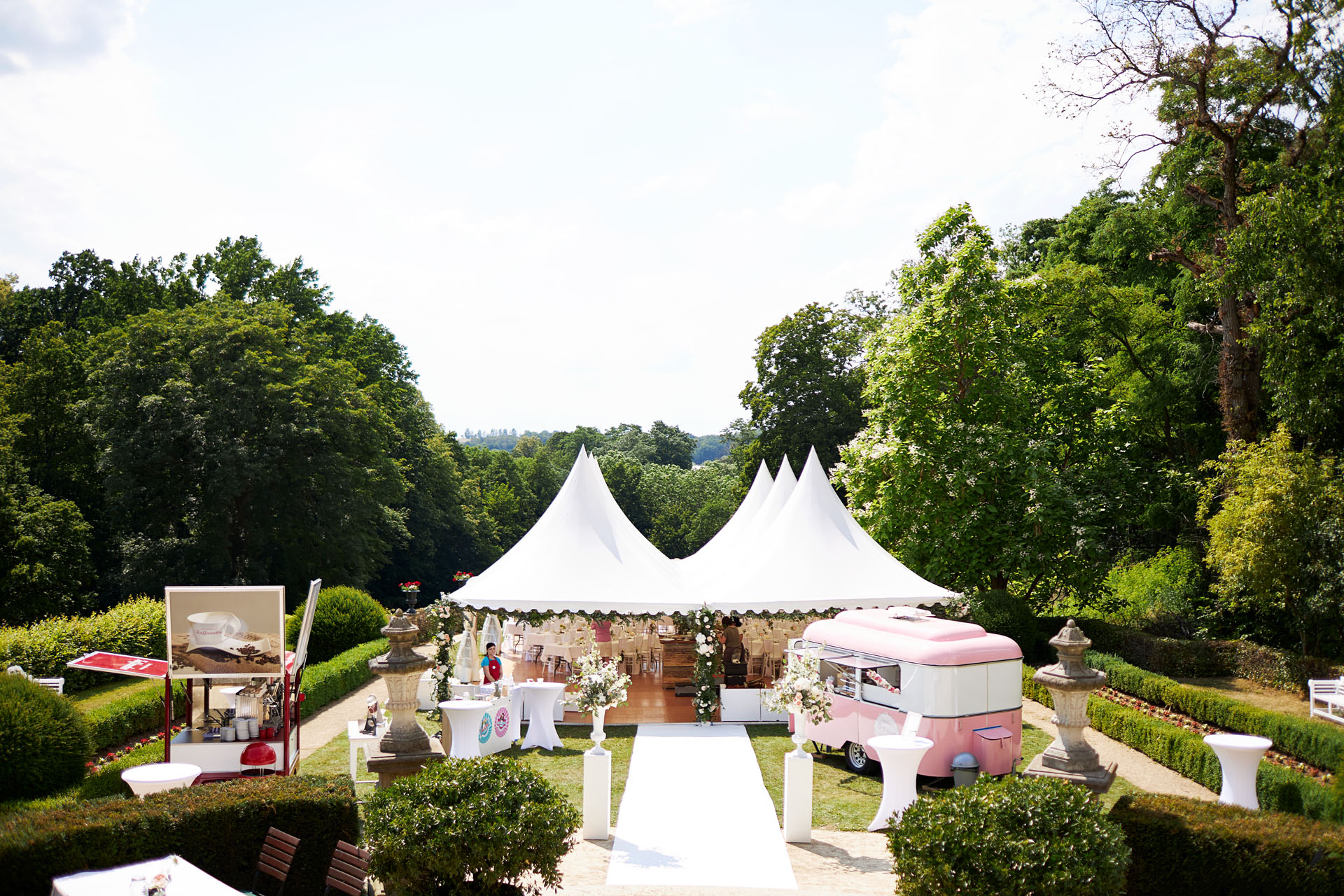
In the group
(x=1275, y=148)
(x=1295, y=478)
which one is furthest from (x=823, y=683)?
(x=1275, y=148)

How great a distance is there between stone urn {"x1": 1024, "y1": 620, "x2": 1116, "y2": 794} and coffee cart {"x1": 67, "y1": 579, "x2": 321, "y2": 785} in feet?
27.2

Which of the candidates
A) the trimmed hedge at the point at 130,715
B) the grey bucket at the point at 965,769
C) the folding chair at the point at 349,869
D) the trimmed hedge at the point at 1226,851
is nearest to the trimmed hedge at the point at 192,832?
the folding chair at the point at 349,869

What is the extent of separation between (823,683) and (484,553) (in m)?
41.0

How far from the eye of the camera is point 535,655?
19.8 metres

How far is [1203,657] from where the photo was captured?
19672 mm

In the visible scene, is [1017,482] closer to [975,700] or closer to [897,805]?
[975,700]

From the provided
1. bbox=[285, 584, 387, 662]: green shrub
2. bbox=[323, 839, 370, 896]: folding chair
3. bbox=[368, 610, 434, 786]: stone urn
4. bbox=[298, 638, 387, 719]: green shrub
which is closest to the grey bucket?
bbox=[368, 610, 434, 786]: stone urn

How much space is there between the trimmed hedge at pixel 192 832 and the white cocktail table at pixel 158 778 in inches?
35.8

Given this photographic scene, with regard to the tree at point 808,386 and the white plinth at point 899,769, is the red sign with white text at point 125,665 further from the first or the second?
the tree at point 808,386

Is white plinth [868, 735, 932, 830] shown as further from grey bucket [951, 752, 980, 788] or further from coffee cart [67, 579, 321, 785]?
coffee cart [67, 579, 321, 785]

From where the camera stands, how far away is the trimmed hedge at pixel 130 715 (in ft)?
42.1

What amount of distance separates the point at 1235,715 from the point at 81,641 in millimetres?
18893

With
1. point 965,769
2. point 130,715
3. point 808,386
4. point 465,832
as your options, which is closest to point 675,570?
point 965,769

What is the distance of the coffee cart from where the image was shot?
10.9 m
